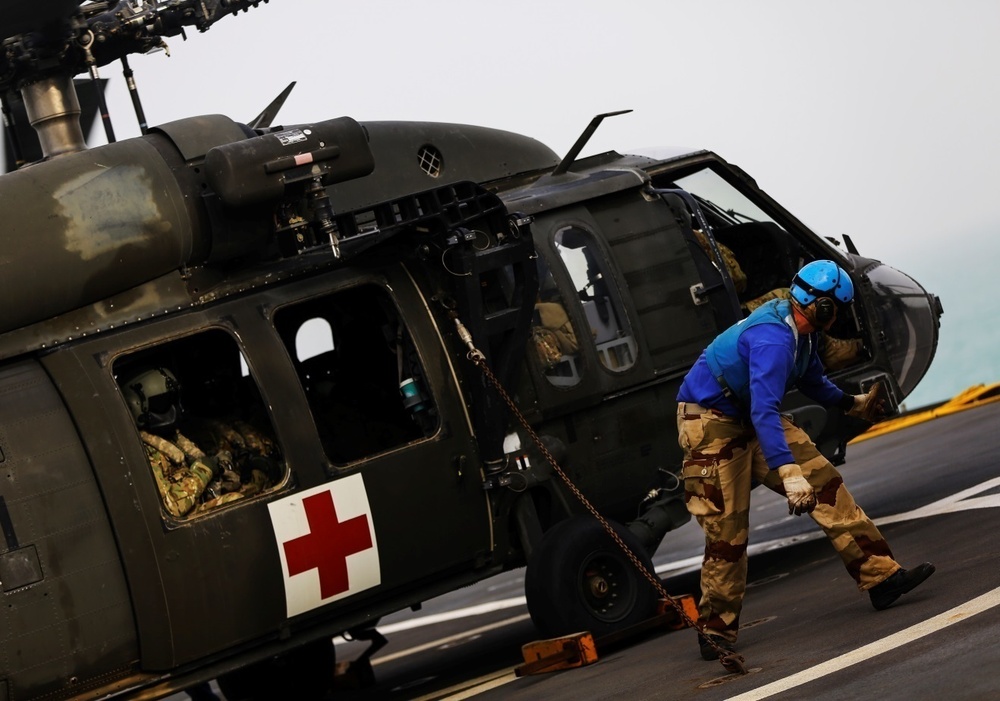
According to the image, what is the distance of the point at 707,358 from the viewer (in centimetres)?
783

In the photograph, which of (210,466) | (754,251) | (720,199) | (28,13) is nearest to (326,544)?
(210,466)

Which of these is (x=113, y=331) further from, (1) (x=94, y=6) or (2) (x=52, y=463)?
(1) (x=94, y=6)

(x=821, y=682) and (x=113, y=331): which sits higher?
(x=113, y=331)

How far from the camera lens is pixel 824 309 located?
7.52 meters

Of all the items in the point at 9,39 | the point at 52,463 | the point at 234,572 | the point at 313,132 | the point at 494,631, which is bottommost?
the point at 494,631

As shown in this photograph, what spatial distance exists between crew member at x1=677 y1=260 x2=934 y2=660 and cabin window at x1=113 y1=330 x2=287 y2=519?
2.41 meters

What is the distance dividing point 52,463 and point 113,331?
32.5 inches

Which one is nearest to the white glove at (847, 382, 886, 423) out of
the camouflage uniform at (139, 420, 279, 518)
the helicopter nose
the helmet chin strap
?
the helmet chin strap

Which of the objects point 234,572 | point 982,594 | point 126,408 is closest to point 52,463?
point 126,408

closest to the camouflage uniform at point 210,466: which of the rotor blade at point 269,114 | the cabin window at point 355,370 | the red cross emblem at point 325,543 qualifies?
the red cross emblem at point 325,543

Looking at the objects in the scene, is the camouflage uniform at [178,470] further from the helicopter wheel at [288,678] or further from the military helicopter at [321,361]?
the helicopter wheel at [288,678]

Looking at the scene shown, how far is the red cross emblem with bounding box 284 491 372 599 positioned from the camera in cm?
843

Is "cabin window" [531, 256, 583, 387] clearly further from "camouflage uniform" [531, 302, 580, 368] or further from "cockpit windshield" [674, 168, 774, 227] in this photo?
"cockpit windshield" [674, 168, 774, 227]

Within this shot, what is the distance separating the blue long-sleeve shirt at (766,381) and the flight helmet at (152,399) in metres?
3.00
